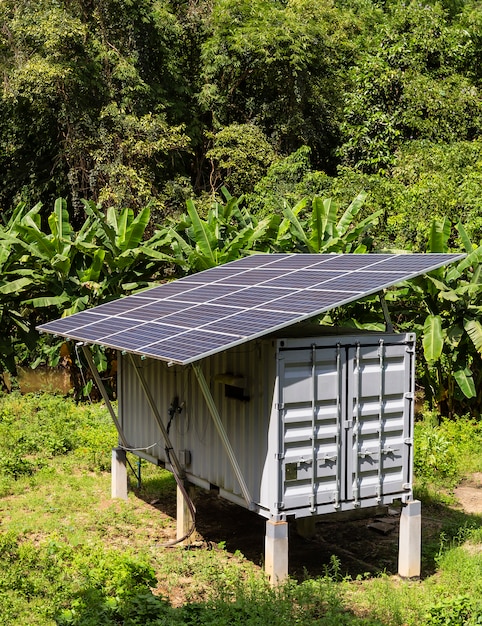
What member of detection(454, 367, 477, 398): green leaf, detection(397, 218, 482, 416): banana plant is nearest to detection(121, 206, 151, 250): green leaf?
detection(397, 218, 482, 416): banana plant

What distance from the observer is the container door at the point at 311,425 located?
781cm

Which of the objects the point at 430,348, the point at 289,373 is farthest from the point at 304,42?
the point at 289,373

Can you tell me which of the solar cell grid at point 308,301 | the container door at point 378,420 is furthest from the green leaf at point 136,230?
the container door at point 378,420

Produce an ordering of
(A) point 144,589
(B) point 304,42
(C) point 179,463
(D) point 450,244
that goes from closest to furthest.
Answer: (A) point 144,589 < (C) point 179,463 < (D) point 450,244 < (B) point 304,42

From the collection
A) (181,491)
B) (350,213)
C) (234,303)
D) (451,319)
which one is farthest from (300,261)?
(451,319)

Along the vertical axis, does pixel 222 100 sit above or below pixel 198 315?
above

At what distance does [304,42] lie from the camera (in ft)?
80.3

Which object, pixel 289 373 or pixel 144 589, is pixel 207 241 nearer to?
pixel 289 373

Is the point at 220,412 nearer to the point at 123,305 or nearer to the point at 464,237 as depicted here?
the point at 123,305

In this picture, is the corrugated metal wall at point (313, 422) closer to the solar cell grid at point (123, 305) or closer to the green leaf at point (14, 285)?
the solar cell grid at point (123, 305)

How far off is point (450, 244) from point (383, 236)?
4.43ft

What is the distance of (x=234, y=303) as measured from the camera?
8461 millimetres

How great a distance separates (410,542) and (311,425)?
1.62m

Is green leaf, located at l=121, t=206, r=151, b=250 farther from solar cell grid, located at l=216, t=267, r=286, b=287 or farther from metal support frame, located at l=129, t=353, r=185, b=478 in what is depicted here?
metal support frame, located at l=129, t=353, r=185, b=478
